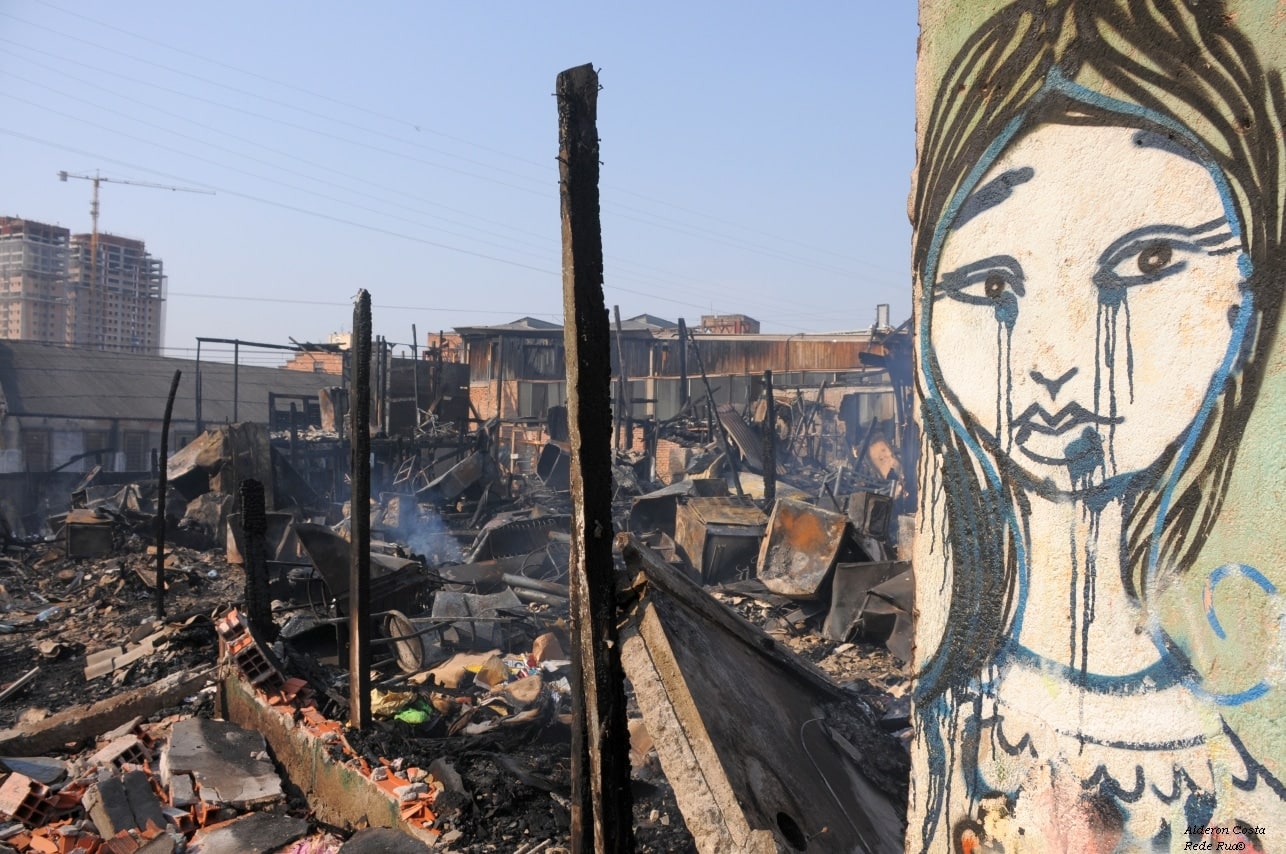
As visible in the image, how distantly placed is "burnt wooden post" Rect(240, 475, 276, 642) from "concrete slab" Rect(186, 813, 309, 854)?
201 centimetres

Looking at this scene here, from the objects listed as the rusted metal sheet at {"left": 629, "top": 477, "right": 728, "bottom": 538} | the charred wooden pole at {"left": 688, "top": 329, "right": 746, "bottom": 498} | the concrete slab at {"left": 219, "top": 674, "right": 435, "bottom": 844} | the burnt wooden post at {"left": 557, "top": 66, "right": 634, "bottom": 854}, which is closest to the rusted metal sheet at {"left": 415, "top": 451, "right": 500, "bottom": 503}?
the rusted metal sheet at {"left": 629, "top": 477, "right": 728, "bottom": 538}

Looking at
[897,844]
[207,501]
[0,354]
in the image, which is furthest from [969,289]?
[0,354]

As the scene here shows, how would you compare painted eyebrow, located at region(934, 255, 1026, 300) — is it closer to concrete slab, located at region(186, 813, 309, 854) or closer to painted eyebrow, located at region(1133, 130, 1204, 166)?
painted eyebrow, located at region(1133, 130, 1204, 166)

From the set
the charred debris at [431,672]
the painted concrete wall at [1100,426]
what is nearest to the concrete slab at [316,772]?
the charred debris at [431,672]

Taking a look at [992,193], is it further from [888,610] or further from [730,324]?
[730,324]

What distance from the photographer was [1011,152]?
7.84ft

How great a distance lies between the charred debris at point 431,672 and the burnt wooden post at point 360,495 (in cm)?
12

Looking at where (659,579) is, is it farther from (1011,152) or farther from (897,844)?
(1011,152)

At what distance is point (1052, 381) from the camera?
7.59 feet

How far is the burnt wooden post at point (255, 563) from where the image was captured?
720 centimetres

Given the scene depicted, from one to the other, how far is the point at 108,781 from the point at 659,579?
14.6 ft

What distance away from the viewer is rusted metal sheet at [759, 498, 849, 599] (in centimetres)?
997

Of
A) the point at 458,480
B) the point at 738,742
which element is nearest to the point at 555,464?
the point at 458,480

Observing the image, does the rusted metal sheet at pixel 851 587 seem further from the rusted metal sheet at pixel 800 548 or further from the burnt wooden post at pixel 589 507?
the burnt wooden post at pixel 589 507
